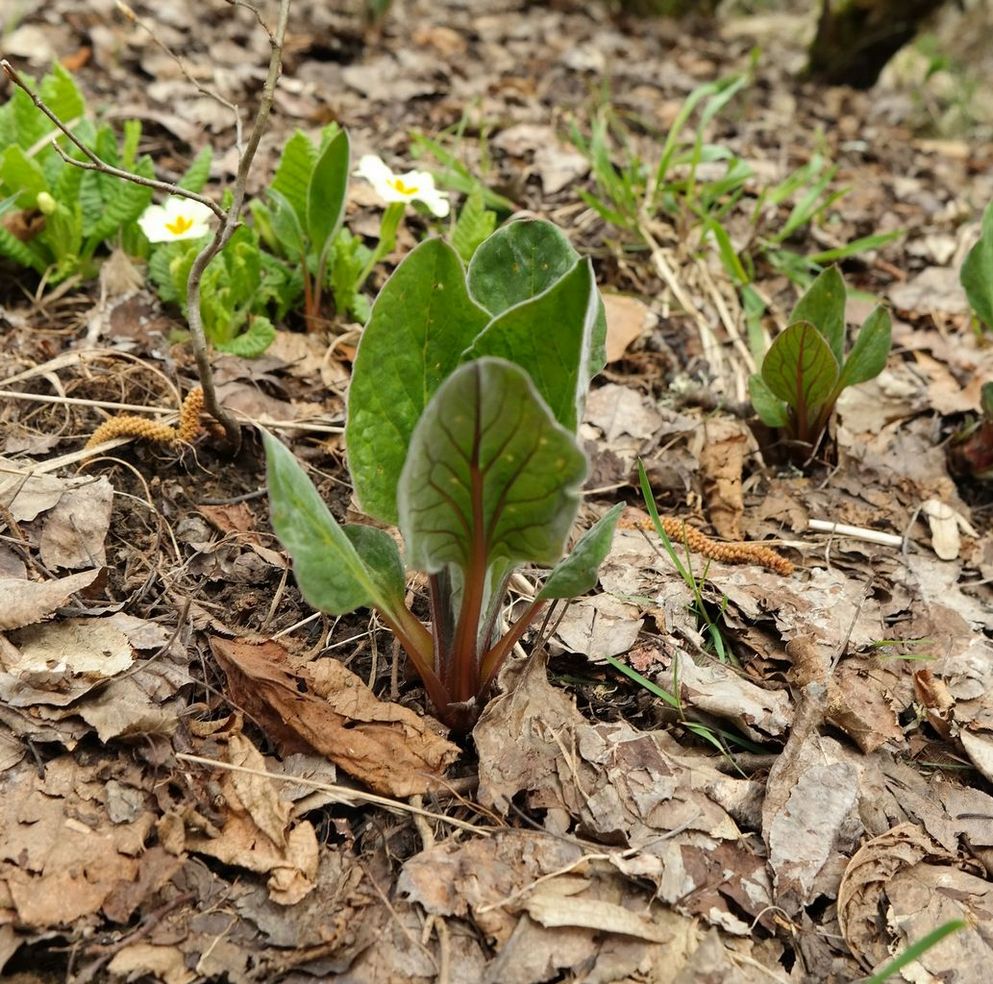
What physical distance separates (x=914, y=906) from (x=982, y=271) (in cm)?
174

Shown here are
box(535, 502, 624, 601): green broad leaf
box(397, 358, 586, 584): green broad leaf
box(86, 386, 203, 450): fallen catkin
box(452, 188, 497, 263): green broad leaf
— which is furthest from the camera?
box(452, 188, 497, 263): green broad leaf

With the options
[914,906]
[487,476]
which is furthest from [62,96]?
[914,906]

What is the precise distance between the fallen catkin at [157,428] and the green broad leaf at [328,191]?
24.9 inches

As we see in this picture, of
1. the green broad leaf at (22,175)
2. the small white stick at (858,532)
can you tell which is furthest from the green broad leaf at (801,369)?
the green broad leaf at (22,175)

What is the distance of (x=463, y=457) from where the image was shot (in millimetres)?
1283

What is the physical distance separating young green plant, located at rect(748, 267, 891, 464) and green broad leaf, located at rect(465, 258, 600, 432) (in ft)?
3.36

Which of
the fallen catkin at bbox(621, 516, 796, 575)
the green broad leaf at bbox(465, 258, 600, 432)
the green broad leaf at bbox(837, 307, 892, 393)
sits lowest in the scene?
the fallen catkin at bbox(621, 516, 796, 575)

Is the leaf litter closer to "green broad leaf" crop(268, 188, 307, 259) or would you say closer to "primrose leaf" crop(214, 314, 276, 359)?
"primrose leaf" crop(214, 314, 276, 359)

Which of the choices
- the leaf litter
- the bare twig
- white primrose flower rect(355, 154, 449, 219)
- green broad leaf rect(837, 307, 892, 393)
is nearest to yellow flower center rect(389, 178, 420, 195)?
white primrose flower rect(355, 154, 449, 219)

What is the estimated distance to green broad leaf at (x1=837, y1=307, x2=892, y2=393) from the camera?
7.61ft

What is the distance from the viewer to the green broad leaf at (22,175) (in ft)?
7.72

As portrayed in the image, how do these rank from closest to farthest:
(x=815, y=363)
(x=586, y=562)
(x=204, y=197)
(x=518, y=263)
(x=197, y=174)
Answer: (x=586, y=562), (x=518, y=263), (x=204, y=197), (x=815, y=363), (x=197, y=174)

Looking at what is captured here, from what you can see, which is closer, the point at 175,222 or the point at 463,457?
the point at 463,457

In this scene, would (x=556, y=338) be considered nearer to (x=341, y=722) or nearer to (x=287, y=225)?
(x=341, y=722)
